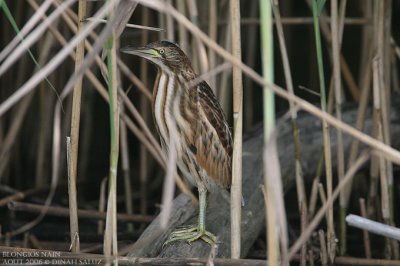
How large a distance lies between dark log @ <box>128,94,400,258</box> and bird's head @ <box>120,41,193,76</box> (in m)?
0.51

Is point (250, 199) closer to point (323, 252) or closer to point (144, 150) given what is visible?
point (323, 252)

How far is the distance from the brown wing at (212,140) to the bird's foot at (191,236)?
295 millimetres

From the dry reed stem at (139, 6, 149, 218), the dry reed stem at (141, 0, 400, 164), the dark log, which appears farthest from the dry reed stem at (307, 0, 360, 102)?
the dry reed stem at (141, 0, 400, 164)

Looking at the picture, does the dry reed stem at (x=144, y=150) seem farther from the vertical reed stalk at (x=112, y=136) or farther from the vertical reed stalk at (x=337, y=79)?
the vertical reed stalk at (x=112, y=136)

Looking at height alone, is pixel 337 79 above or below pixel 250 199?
above

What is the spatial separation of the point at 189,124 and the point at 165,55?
0.99 ft

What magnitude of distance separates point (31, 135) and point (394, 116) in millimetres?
2449

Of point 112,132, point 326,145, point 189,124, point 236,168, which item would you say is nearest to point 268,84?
point 112,132

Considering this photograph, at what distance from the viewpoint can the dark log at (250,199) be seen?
307cm

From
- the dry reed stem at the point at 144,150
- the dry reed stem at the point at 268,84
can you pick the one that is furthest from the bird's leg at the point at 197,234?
the dry reed stem at the point at 144,150

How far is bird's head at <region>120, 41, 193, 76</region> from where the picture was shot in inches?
123

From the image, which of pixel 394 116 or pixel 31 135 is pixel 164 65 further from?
pixel 31 135

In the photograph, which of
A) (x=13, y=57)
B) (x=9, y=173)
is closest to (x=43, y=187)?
(x=9, y=173)

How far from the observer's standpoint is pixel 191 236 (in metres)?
3.11
